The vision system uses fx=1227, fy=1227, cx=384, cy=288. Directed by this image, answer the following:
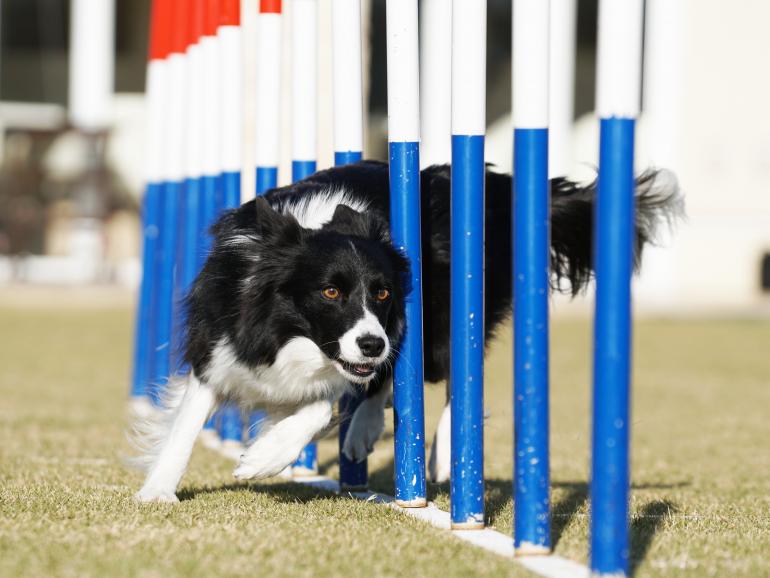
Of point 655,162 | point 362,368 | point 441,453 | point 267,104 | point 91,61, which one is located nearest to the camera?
point 362,368

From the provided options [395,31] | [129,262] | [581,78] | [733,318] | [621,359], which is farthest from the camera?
[581,78]

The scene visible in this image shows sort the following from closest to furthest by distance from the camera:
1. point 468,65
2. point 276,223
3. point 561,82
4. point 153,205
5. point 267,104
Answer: point 468,65 → point 276,223 → point 267,104 → point 153,205 → point 561,82

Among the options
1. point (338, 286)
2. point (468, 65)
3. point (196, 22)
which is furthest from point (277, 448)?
point (196, 22)

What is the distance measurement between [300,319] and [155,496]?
0.91m

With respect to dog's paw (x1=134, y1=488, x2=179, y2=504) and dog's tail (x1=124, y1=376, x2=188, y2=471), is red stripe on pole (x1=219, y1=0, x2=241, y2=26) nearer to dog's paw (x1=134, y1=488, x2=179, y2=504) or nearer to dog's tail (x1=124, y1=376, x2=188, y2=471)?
dog's tail (x1=124, y1=376, x2=188, y2=471)

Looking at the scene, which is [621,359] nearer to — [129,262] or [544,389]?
[544,389]

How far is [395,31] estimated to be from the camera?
15.5 ft

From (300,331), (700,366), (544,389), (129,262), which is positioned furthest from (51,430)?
(129,262)

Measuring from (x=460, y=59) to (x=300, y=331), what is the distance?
4.18ft

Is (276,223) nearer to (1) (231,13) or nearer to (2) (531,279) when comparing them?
(2) (531,279)

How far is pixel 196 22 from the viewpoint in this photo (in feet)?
25.9

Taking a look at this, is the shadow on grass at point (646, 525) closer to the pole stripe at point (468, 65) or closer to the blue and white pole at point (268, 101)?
the pole stripe at point (468, 65)

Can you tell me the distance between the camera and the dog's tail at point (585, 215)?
5.94 metres

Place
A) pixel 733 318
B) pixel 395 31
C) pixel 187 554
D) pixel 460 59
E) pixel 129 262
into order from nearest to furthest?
1. pixel 187 554
2. pixel 460 59
3. pixel 395 31
4. pixel 733 318
5. pixel 129 262
